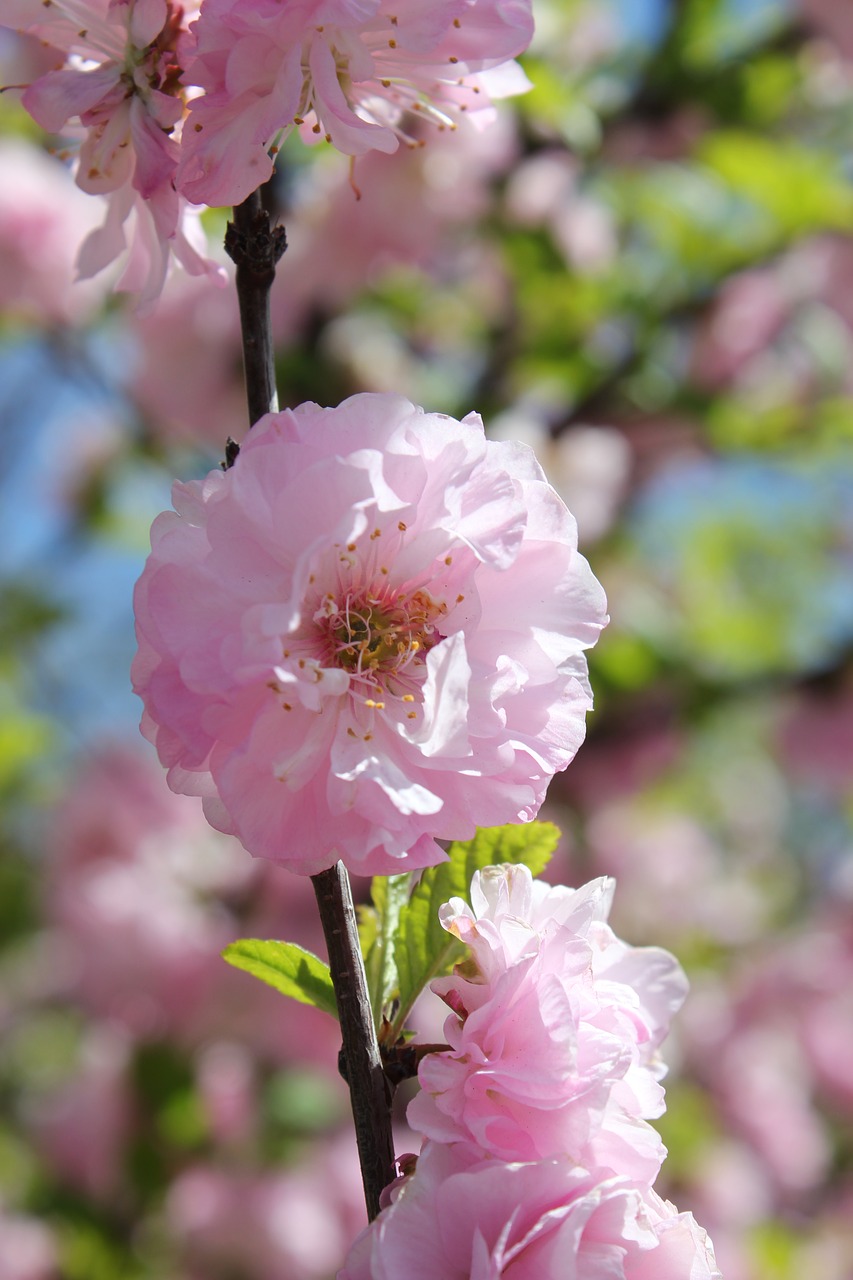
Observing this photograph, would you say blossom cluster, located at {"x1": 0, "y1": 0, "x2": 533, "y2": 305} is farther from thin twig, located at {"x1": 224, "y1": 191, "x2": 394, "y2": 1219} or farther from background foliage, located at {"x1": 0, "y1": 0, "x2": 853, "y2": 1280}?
background foliage, located at {"x1": 0, "y1": 0, "x2": 853, "y2": 1280}

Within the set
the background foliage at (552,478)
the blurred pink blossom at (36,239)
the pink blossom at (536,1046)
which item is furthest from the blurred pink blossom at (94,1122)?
the pink blossom at (536,1046)

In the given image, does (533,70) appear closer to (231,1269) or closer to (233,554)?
(233,554)

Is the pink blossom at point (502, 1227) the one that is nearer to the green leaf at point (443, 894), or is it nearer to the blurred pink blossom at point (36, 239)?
the green leaf at point (443, 894)

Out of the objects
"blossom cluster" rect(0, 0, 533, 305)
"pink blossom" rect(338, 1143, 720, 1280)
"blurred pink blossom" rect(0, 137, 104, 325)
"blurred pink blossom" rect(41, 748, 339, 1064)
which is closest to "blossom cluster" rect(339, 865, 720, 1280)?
"pink blossom" rect(338, 1143, 720, 1280)

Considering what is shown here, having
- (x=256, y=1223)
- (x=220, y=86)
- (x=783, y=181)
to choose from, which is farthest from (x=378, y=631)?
(x=256, y=1223)

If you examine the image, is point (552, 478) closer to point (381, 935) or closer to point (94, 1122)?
point (94, 1122)

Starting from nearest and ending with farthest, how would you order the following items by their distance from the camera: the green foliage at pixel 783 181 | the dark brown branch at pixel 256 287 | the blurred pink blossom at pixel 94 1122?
the dark brown branch at pixel 256 287, the green foliage at pixel 783 181, the blurred pink blossom at pixel 94 1122

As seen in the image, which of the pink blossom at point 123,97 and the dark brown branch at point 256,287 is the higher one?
the pink blossom at point 123,97

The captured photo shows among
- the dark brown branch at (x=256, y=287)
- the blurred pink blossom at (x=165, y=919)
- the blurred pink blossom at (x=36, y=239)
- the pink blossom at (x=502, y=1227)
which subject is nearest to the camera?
the pink blossom at (x=502, y=1227)
